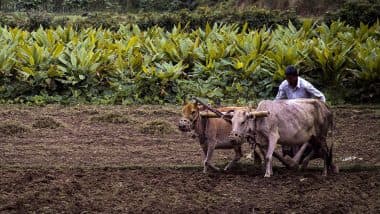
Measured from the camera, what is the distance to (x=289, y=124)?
27.5ft

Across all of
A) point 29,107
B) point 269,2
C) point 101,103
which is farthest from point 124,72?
point 269,2

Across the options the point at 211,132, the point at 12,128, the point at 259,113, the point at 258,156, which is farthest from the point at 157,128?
the point at 259,113

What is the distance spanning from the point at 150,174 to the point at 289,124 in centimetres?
174

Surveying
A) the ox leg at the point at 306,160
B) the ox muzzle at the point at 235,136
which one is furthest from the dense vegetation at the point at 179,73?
the ox muzzle at the point at 235,136

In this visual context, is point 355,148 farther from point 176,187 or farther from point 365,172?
point 176,187

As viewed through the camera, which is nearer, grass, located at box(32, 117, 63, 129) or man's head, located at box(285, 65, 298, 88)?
man's head, located at box(285, 65, 298, 88)

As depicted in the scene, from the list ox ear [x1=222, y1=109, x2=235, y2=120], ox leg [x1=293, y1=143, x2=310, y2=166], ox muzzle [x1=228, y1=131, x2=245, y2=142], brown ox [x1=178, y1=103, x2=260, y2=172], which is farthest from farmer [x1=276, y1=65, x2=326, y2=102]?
ox muzzle [x1=228, y1=131, x2=245, y2=142]

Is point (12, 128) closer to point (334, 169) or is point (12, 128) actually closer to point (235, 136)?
point (235, 136)

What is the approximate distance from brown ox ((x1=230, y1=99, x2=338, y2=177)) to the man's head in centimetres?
33

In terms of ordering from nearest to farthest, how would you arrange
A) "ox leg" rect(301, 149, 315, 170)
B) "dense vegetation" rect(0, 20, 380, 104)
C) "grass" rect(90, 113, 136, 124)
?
"ox leg" rect(301, 149, 315, 170) < "grass" rect(90, 113, 136, 124) < "dense vegetation" rect(0, 20, 380, 104)

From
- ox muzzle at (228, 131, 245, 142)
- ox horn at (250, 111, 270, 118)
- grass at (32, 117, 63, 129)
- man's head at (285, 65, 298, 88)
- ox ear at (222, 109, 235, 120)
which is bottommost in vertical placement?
grass at (32, 117, 63, 129)

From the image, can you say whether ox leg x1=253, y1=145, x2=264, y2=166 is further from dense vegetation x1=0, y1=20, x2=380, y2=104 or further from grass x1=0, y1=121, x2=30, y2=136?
dense vegetation x1=0, y1=20, x2=380, y2=104

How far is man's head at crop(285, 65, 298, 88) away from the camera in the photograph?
870cm

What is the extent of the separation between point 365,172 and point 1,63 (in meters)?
8.11
